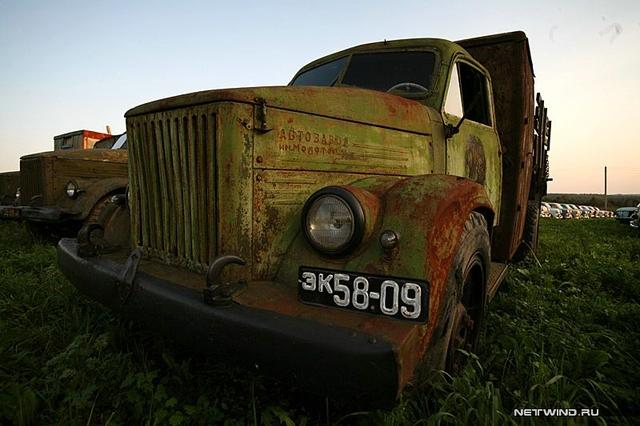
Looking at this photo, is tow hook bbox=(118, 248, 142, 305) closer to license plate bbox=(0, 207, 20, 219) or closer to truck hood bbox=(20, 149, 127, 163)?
truck hood bbox=(20, 149, 127, 163)

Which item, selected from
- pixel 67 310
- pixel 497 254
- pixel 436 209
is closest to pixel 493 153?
pixel 497 254

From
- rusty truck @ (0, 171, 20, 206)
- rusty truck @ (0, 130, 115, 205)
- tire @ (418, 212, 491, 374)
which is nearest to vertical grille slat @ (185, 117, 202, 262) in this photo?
tire @ (418, 212, 491, 374)

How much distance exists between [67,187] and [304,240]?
4.86m

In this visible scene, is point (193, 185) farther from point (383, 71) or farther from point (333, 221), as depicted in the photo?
point (383, 71)

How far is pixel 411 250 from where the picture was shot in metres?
1.61

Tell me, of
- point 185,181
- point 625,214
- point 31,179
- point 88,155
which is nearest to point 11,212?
point 31,179

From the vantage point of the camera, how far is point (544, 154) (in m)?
6.25

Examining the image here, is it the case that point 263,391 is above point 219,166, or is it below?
below

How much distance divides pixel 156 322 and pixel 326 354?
34.7 inches

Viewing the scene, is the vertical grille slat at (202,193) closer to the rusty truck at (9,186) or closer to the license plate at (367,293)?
the license plate at (367,293)

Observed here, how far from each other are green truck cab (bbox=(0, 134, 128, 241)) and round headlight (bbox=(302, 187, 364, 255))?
3.92 m

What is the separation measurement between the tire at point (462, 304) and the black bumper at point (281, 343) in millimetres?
364

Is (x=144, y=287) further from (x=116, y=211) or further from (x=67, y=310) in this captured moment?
(x=67, y=310)

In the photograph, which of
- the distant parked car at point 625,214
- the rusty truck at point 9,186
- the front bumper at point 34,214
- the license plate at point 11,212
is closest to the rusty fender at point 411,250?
the front bumper at point 34,214
